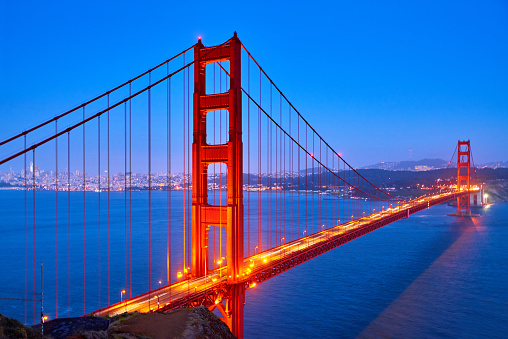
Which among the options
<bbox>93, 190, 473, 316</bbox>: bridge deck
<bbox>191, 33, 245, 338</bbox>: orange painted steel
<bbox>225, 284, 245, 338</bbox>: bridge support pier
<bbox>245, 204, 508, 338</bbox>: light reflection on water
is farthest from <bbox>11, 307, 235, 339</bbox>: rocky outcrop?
<bbox>245, 204, 508, 338</bbox>: light reflection on water

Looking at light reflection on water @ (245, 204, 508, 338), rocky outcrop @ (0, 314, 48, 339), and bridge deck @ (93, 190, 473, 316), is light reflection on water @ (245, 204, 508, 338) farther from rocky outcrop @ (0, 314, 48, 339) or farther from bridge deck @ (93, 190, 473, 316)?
rocky outcrop @ (0, 314, 48, 339)

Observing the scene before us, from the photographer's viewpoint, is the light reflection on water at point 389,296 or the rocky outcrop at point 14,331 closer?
the rocky outcrop at point 14,331

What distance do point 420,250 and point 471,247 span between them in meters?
6.33

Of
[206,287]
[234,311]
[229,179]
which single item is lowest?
[234,311]

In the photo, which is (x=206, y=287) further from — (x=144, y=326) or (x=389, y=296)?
(x=389, y=296)

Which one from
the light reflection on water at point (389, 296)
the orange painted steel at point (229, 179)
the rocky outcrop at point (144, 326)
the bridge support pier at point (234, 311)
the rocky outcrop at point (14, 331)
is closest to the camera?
the rocky outcrop at point (14, 331)

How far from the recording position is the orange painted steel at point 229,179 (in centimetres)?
1605

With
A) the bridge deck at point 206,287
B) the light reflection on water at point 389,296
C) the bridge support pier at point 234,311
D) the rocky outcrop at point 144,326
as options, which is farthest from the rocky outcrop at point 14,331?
the light reflection on water at point 389,296

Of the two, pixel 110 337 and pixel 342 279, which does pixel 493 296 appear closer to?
pixel 342 279

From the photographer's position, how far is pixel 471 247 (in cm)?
4503

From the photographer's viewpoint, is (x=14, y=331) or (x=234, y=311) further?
(x=234, y=311)

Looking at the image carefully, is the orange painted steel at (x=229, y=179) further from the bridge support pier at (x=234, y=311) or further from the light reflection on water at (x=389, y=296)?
the light reflection on water at (x=389, y=296)

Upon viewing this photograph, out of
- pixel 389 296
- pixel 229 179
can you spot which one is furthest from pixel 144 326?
pixel 389 296

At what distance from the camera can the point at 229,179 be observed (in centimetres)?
1642
